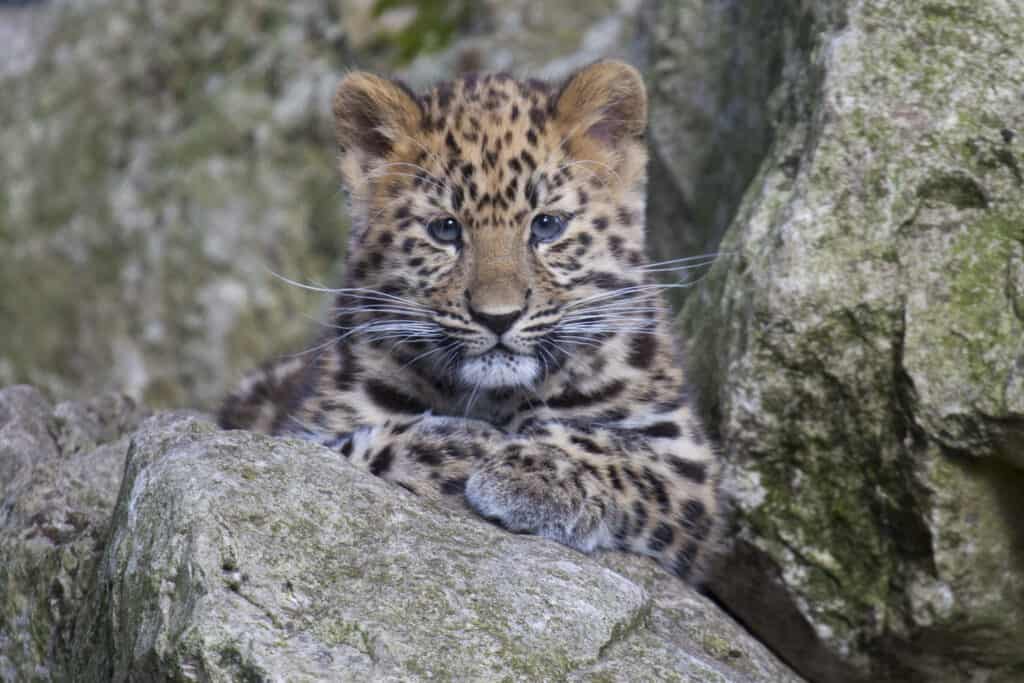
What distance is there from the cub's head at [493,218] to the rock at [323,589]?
1.00 m

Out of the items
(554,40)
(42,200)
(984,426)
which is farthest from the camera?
(42,200)

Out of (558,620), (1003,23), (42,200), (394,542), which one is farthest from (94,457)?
(42,200)

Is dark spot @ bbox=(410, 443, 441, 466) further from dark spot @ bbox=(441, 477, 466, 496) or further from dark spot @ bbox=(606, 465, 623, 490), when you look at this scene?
dark spot @ bbox=(606, 465, 623, 490)

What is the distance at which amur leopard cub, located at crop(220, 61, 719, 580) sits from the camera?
5.96m

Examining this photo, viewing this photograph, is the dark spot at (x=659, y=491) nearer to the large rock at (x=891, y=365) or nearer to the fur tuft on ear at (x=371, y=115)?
the large rock at (x=891, y=365)

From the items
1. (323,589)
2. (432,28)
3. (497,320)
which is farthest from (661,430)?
(432,28)

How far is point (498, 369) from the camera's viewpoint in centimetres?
609

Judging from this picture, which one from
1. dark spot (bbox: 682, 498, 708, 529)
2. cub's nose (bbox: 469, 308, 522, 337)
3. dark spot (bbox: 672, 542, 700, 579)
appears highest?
cub's nose (bbox: 469, 308, 522, 337)

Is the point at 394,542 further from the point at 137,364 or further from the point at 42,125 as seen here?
the point at 42,125

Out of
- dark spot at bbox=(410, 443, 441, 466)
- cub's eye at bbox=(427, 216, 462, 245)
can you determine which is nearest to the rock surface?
dark spot at bbox=(410, 443, 441, 466)

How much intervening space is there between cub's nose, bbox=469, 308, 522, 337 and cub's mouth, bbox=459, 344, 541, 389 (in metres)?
0.09

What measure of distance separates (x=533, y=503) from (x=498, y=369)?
732 millimetres

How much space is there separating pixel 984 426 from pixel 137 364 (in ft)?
31.0

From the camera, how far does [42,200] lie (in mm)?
14297
